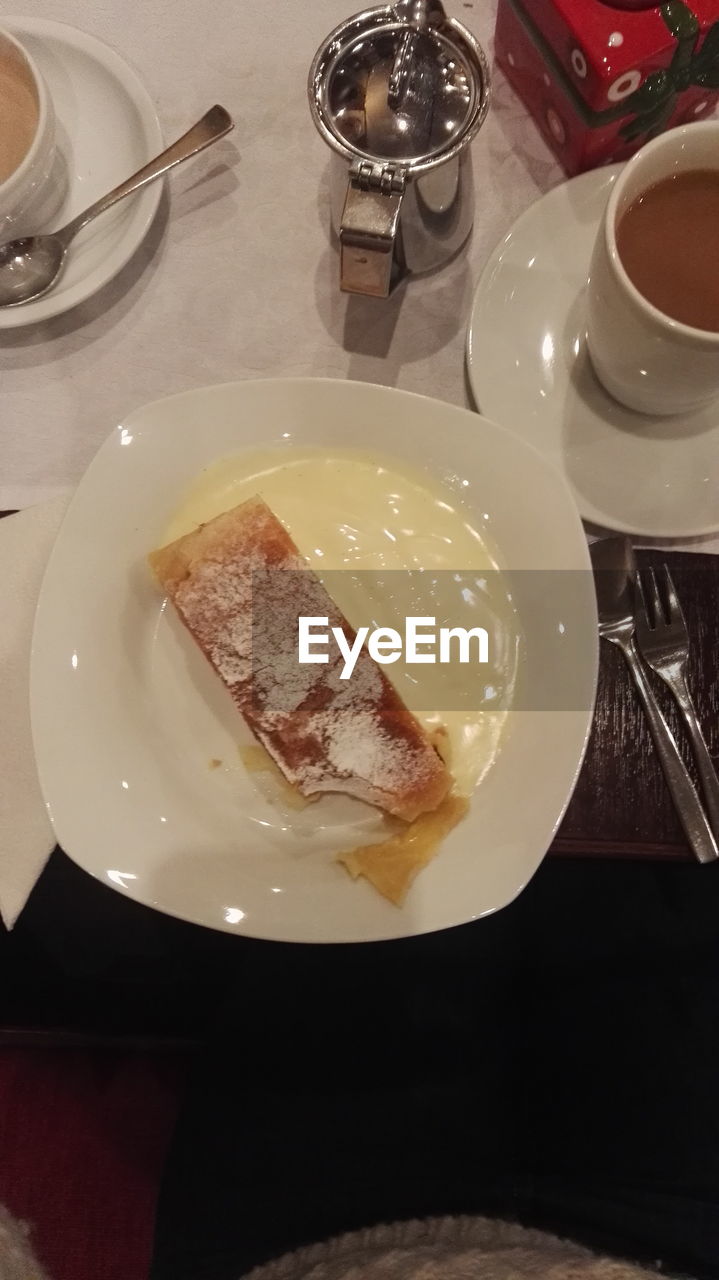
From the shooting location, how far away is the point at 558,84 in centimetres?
71

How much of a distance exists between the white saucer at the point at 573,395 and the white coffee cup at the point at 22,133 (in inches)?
15.8

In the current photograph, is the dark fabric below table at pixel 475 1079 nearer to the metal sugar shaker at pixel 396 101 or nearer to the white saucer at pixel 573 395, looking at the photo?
the white saucer at pixel 573 395

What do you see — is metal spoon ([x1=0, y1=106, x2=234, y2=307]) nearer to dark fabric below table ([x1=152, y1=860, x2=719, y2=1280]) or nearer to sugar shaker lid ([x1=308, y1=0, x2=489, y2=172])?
sugar shaker lid ([x1=308, y1=0, x2=489, y2=172])

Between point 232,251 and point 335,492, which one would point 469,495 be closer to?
point 335,492

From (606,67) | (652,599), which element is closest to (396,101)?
(606,67)

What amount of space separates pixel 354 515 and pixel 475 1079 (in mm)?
714

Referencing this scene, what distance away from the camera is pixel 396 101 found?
2.10 feet

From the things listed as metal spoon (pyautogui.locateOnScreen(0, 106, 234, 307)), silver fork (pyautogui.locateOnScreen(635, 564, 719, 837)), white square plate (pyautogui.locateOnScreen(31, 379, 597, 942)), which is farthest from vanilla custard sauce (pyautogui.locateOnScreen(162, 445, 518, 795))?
metal spoon (pyautogui.locateOnScreen(0, 106, 234, 307))

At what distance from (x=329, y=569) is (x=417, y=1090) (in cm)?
66

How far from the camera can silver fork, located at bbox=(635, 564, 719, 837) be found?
0.70 m

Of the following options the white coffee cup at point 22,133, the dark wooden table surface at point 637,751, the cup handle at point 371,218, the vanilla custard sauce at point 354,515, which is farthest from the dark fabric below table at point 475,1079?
the white coffee cup at point 22,133

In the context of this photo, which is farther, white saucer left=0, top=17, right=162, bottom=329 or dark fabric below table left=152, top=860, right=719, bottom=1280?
dark fabric below table left=152, top=860, right=719, bottom=1280

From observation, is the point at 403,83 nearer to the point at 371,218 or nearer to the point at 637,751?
the point at 371,218

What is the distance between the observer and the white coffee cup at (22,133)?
0.68m
